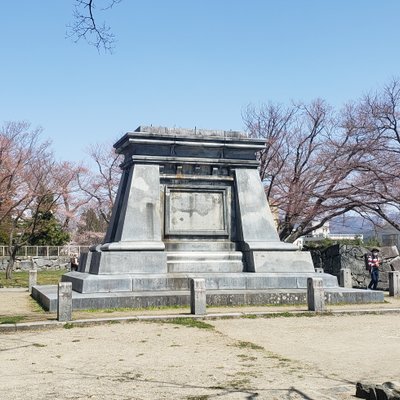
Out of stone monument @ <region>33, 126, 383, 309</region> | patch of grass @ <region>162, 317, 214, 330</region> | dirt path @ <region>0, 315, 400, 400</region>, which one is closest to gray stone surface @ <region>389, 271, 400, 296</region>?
stone monument @ <region>33, 126, 383, 309</region>

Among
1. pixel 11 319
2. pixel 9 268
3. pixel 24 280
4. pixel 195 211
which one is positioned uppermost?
pixel 195 211

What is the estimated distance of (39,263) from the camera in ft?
137

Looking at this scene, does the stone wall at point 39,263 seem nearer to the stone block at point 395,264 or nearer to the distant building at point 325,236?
the distant building at point 325,236

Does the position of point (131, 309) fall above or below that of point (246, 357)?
above

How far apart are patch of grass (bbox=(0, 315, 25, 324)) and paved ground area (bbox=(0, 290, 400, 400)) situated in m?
0.83

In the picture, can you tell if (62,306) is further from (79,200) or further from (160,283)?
(79,200)

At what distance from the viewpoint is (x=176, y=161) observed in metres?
15.8

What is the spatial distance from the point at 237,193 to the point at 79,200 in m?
35.2

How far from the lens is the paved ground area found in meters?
5.64

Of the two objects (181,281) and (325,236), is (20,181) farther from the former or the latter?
(325,236)

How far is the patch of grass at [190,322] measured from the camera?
400 inches

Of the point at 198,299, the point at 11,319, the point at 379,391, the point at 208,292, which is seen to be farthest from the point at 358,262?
the point at 379,391

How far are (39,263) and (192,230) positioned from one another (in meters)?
29.1

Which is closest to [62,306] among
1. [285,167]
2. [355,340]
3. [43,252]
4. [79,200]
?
[355,340]
